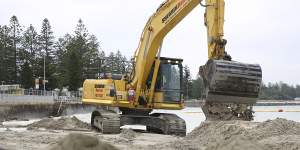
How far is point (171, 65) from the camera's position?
19297 mm

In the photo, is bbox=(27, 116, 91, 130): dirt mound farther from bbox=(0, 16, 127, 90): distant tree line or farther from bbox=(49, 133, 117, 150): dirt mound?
bbox=(0, 16, 127, 90): distant tree line

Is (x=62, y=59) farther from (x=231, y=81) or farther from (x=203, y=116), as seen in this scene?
(x=231, y=81)

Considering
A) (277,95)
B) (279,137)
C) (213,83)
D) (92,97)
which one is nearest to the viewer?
(279,137)

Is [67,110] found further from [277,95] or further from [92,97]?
[277,95]

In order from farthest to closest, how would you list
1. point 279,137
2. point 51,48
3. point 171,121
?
point 51,48
point 171,121
point 279,137

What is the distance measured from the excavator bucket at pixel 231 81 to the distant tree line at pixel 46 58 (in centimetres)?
6416

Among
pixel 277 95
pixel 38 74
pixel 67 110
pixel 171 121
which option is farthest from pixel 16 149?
pixel 277 95

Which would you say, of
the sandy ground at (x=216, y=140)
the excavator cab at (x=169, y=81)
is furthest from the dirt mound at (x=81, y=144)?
the excavator cab at (x=169, y=81)

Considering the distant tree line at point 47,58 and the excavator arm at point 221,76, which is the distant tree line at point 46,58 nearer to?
the distant tree line at point 47,58

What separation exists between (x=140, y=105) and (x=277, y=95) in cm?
8495

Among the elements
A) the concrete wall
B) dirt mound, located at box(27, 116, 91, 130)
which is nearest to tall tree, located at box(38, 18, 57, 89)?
the concrete wall

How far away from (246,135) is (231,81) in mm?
3045

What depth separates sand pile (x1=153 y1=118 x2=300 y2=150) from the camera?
10461 mm

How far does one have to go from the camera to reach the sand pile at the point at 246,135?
1046cm
